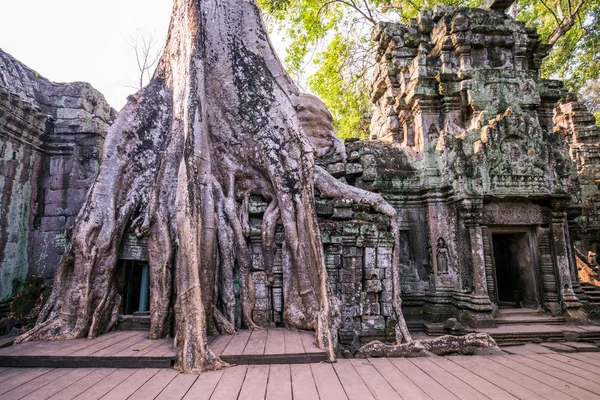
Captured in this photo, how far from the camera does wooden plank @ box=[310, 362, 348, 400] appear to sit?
2215mm

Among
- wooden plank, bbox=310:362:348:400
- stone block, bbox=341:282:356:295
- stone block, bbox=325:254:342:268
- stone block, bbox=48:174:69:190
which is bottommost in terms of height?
wooden plank, bbox=310:362:348:400

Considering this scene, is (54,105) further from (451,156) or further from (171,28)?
(451,156)

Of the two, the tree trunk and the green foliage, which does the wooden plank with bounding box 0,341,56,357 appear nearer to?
the tree trunk

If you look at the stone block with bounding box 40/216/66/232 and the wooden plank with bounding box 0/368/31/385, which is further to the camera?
the stone block with bounding box 40/216/66/232

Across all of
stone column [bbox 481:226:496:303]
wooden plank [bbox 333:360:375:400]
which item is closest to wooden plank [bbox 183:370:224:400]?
wooden plank [bbox 333:360:375:400]

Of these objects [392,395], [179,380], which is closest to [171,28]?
[179,380]

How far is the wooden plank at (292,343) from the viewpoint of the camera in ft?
9.33

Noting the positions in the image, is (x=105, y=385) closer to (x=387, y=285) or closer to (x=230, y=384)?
(x=230, y=384)

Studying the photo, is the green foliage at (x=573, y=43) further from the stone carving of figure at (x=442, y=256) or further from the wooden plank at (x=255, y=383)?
the wooden plank at (x=255, y=383)

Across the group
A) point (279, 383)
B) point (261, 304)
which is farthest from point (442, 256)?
point (279, 383)

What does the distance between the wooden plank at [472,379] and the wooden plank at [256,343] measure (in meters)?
1.40

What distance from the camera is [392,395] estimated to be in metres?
2.22

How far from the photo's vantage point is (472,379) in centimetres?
247

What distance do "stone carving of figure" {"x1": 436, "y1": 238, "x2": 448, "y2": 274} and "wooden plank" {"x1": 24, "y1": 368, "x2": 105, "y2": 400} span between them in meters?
4.83
